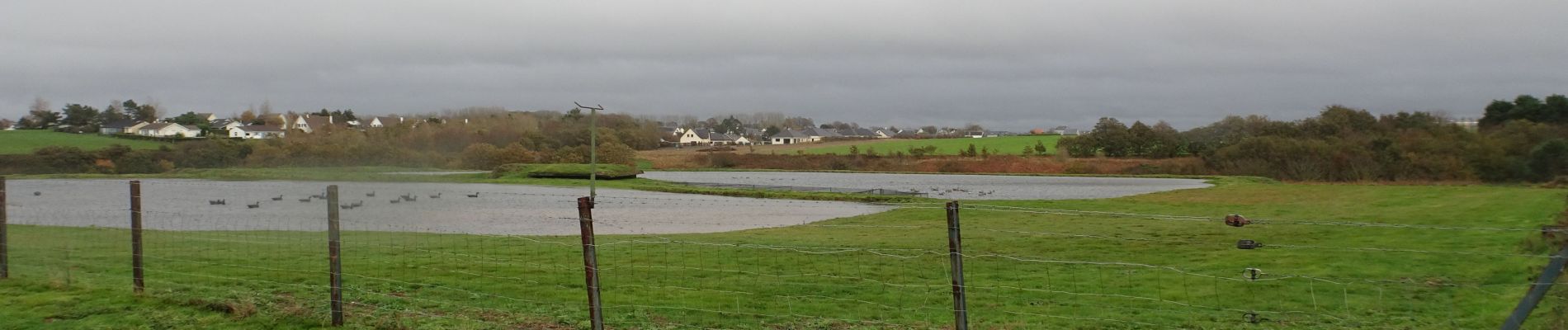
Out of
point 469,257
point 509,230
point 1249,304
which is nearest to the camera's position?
point 1249,304

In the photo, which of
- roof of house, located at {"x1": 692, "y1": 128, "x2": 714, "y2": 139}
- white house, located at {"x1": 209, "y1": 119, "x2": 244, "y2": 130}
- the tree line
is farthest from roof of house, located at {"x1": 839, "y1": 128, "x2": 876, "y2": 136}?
white house, located at {"x1": 209, "y1": 119, "x2": 244, "y2": 130}

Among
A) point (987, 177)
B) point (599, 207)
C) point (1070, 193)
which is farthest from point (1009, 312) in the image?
point (987, 177)

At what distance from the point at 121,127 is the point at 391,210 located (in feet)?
205

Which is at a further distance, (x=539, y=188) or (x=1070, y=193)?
(x=539, y=188)

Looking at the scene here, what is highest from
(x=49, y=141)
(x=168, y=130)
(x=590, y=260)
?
(x=168, y=130)

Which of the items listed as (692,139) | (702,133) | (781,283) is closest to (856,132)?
(702,133)

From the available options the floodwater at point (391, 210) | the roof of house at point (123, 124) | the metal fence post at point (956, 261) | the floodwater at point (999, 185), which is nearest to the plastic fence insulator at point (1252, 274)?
the metal fence post at point (956, 261)

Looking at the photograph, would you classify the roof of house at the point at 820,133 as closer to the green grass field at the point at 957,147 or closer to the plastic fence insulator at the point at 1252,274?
the green grass field at the point at 957,147

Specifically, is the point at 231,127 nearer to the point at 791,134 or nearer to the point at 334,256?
the point at 334,256

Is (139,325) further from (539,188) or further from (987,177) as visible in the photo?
(987,177)

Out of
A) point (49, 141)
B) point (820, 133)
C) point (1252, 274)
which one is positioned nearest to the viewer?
point (1252, 274)

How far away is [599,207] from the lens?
112ft

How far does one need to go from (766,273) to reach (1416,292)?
7.11 metres

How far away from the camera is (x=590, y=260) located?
7.02 meters
